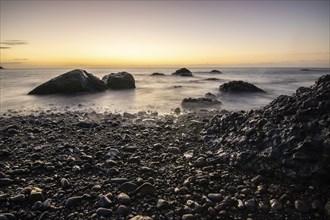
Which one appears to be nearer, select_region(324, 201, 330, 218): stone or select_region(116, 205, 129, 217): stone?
select_region(324, 201, 330, 218): stone

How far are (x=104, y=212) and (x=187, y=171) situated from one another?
1915 millimetres

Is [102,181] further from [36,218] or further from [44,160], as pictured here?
[44,160]

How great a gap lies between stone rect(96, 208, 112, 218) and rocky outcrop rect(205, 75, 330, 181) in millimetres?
2717

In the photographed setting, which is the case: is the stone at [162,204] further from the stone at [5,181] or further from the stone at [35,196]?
the stone at [5,181]

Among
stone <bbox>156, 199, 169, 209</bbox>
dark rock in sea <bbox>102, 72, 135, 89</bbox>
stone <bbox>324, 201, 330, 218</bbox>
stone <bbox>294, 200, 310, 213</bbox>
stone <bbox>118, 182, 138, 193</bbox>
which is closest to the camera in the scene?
stone <bbox>324, 201, 330, 218</bbox>

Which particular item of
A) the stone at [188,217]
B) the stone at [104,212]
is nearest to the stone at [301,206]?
the stone at [188,217]

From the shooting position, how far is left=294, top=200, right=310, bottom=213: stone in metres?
3.73

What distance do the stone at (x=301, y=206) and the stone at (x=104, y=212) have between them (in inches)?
106

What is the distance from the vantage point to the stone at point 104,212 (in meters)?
3.76

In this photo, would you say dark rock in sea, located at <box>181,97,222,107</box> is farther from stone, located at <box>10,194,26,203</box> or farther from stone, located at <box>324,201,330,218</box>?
stone, located at <box>10,194,26,203</box>

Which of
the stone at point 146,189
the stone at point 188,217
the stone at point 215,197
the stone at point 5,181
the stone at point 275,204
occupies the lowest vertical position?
the stone at point 188,217

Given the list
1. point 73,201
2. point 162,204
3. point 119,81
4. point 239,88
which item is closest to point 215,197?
point 162,204

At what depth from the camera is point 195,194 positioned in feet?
14.0

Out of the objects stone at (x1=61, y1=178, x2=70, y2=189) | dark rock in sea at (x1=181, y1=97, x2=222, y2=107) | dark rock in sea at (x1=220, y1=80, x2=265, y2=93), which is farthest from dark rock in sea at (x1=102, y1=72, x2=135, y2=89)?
stone at (x1=61, y1=178, x2=70, y2=189)
